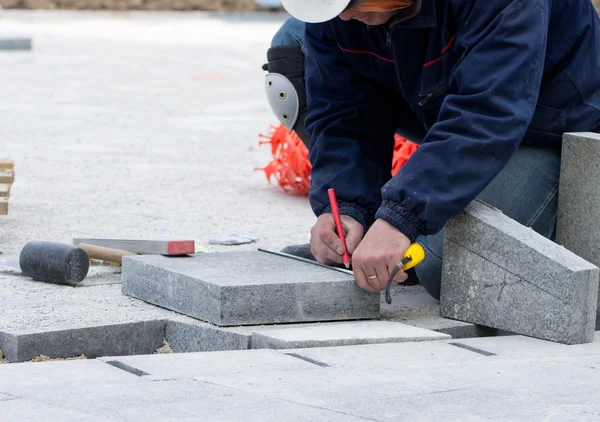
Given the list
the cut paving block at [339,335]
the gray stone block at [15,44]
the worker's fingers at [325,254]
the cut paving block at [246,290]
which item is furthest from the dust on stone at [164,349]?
the gray stone block at [15,44]

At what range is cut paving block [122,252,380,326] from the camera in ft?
10.3

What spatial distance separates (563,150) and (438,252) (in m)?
0.51

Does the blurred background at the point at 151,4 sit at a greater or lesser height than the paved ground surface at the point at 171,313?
greater

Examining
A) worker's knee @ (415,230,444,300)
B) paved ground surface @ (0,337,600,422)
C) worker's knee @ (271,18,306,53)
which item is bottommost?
paved ground surface @ (0,337,600,422)

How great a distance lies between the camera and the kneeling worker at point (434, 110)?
311 cm

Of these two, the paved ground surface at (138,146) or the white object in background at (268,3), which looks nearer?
the paved ground surface at (138,146)

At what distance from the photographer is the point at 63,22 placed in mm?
20359

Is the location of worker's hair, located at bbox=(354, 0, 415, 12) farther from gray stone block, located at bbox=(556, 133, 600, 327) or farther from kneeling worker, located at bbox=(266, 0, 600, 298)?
gray stone block, located at bbox=(556, 133, 600, 327)

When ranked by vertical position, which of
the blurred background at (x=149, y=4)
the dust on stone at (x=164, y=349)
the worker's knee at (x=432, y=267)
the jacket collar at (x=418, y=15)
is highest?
the blurred background at (x=149, y=4)

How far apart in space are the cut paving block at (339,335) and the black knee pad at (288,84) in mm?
1332

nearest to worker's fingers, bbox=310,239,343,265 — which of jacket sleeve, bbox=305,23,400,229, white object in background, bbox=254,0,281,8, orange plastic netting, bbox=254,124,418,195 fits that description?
jacket sleeve, bbox=305,23,400,229

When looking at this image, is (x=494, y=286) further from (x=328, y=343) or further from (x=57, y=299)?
(x=57, y=299)

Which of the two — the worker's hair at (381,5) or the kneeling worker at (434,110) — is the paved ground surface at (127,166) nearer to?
the kneeling worker at (434,110)

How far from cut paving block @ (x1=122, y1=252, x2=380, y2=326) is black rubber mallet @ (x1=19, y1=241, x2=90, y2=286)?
0.59ft
